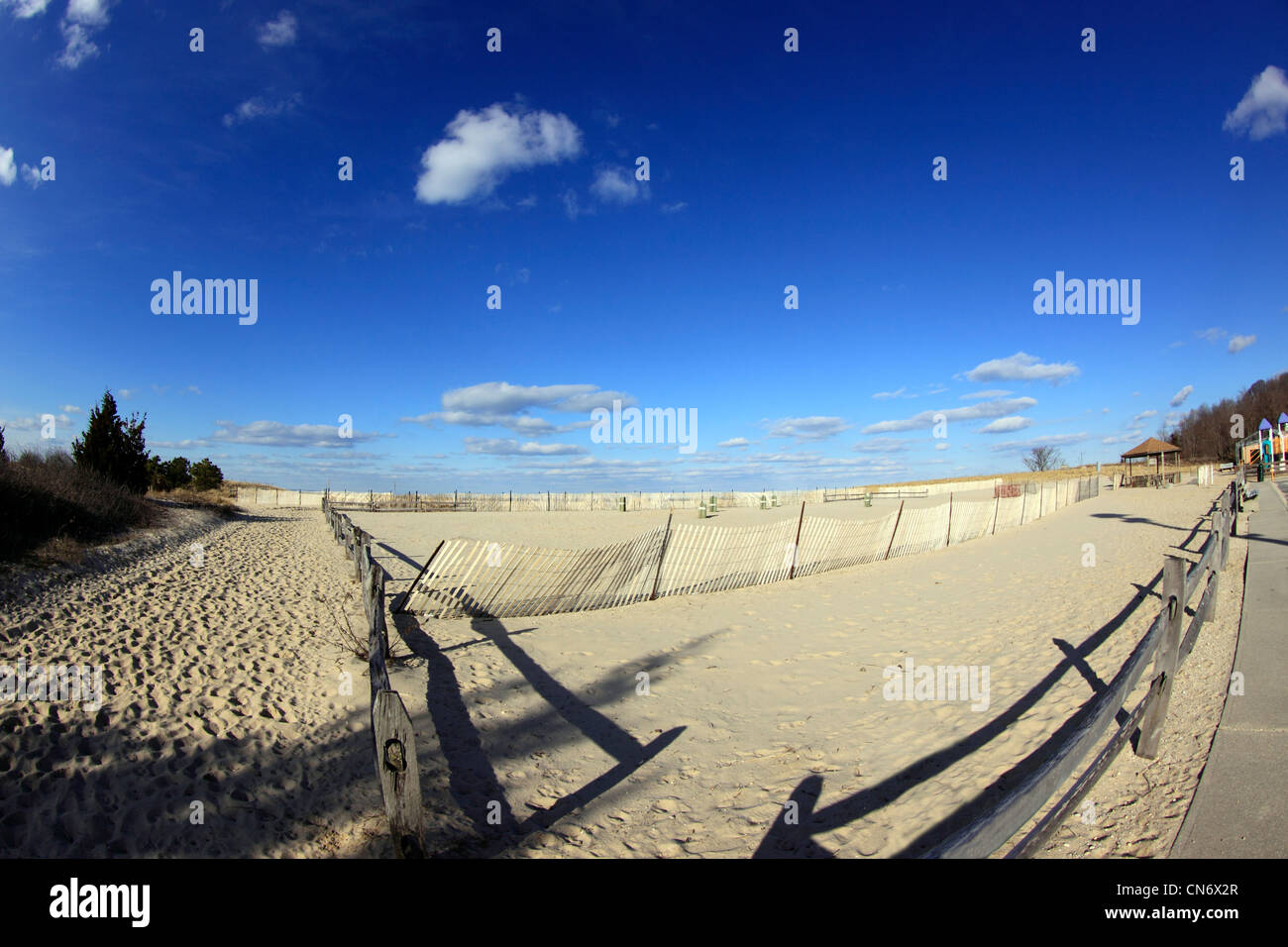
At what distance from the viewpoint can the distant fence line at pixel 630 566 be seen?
8.59 m

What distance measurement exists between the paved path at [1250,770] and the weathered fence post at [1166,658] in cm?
29

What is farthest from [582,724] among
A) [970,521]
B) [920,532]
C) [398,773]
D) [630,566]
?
[970,521]

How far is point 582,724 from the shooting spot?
520 centimetres

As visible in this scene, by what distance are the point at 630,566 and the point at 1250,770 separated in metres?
7.29

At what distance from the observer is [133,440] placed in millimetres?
23703

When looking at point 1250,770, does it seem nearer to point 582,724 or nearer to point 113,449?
point 582,724

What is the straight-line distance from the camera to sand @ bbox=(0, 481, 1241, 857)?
3516 millimetres

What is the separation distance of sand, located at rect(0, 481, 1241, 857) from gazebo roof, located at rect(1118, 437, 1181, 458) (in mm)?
53400

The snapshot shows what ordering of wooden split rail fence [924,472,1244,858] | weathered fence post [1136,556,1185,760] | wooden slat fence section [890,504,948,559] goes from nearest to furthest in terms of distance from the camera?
wooden split rail fence [924,472,1244,858], weathered fence post [1136,556,1185,760], wooden slat fence section [890,504,948,559]

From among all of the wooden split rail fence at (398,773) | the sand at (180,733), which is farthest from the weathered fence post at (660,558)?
the wooden split rail fence at (398,773)

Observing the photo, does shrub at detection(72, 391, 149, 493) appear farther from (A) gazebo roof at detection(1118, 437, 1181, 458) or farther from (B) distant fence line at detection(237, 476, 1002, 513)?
(A) gazebo roof at detection(1118, 437, 1181, 458)

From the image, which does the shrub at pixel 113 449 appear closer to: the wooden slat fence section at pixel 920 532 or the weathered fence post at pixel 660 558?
the weathered fence post at pixel 660 558

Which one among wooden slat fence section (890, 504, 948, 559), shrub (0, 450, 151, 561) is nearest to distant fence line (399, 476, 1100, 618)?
wooden slat fence section (890, 504, 948, 559)
